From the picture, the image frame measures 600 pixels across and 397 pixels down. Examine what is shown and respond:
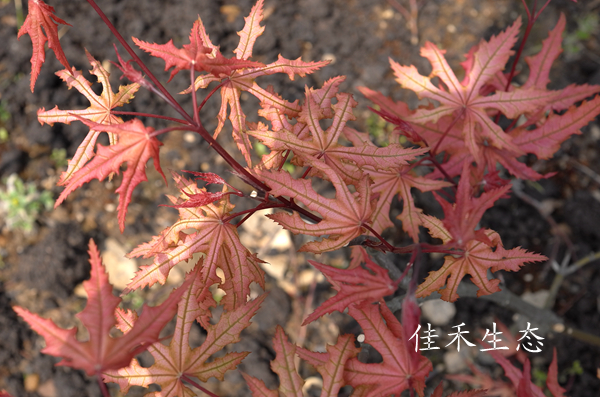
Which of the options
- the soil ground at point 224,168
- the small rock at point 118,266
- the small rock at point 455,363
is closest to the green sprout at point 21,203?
the soil ground at point 224,168

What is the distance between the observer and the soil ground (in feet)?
7.51

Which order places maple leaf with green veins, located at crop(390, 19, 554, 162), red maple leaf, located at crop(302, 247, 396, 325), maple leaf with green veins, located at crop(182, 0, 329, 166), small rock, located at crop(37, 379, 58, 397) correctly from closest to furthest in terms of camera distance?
red maple leaf, located at crop(302, 247, 396, 325) → maple leaf with green veins, located at crop(182, 0, 329, 166) → maple leaf with green veins, located at crop(390, 19, 554, 162) → small rock, located at crop(37, 379, 58, 397)

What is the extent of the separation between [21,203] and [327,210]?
223cm

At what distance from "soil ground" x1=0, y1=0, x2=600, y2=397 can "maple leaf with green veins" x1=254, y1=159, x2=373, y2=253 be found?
1.47 m

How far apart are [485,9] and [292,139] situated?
247 centimetres

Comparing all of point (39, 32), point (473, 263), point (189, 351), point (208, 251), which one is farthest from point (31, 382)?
point (473, 263)

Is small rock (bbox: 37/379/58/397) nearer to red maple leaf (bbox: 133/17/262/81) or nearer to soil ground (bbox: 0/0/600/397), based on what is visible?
soil ground (bbox: 0/0/600/397)

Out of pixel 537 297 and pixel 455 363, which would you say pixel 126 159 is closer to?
pixel 455 363

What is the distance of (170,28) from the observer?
286 centimetres

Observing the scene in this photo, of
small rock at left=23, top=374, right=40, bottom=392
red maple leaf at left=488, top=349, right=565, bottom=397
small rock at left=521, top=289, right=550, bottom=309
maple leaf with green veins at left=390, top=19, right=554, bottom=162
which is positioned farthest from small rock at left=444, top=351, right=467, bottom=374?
small rock at left=23, top=374, right=40, bottom=392

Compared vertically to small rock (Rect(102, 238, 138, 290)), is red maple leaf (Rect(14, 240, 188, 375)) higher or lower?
lower

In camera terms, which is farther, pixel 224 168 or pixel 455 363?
pixel 224 168

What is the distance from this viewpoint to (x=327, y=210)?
3.21 feet

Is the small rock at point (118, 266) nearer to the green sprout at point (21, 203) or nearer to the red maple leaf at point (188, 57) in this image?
the green sprout at point (21, 203)
